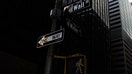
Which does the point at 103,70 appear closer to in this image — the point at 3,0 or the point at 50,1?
the point at 50,1

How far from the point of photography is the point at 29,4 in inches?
522

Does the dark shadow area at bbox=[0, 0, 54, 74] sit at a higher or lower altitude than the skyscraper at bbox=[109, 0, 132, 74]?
lower

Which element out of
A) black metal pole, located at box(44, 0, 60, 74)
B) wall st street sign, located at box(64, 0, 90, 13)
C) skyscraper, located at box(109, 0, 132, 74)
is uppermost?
skyscraper, located at box(109, 0, 132, 74)

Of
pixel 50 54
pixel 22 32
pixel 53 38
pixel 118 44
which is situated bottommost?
pixel 50 54

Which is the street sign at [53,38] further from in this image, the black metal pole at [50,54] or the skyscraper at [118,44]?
the skyscraper at [118,44]

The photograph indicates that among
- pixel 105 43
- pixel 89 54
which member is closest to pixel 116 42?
pixel 105 43

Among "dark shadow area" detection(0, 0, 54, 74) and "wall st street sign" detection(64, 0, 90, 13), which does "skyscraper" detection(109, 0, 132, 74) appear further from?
"wall st street sign" detection(64, 0, 90, 13)

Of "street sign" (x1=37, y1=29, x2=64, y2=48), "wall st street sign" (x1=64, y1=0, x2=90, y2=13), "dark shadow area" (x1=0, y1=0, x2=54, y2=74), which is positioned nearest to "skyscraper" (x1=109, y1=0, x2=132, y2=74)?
"dark shadow area" (x1=0, y1=0, x2=54, y2=74)

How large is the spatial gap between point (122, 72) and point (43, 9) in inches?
2955

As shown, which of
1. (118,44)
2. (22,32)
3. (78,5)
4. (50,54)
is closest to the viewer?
(50,54)

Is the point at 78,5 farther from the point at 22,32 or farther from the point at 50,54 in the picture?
the point at 22,32

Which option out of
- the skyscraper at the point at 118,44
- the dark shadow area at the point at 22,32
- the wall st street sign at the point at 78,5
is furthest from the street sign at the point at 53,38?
the skyscraper at the point at 118,44

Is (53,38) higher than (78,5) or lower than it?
lower

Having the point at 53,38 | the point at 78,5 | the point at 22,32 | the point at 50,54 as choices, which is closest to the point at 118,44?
the point at 22,32
